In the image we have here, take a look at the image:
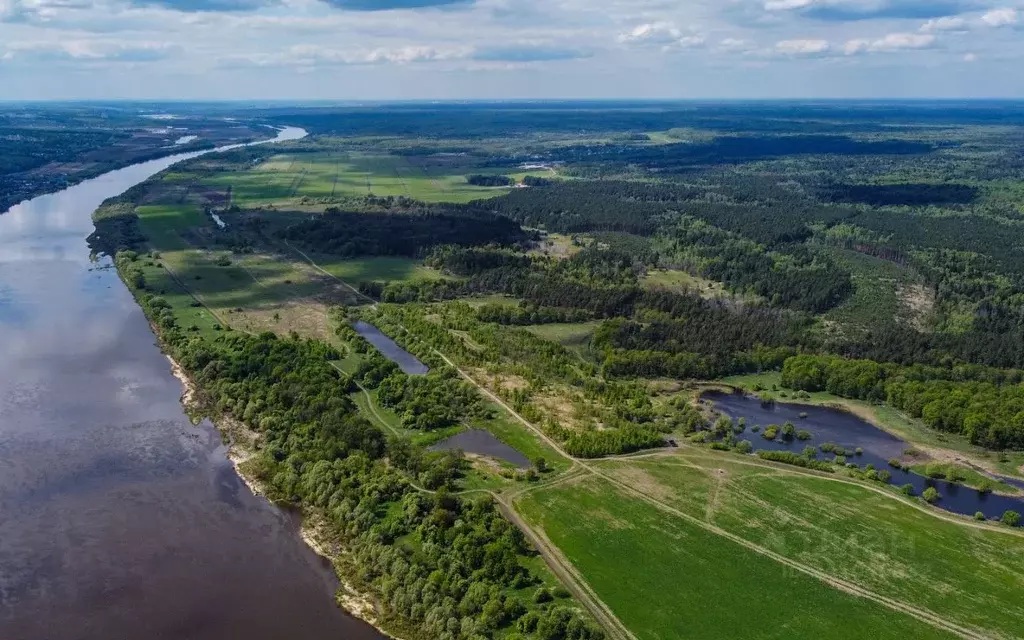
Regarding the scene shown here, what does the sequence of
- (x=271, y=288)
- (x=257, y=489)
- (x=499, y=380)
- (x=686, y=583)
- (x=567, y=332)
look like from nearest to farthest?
(x=686, y=583), (x=257, y=489), (x=499, y=380), (x=567, y=332), (x=271, y=288)

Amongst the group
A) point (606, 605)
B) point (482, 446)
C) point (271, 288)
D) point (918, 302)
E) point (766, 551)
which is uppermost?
point (271, 288)

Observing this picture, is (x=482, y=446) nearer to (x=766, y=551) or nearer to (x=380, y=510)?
(x=380, y=510)

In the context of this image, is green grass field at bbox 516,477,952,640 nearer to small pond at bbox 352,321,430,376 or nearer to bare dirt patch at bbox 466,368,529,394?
bare dirt patch at bbox 466,368,529,394

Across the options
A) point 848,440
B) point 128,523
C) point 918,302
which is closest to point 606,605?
point 128,523

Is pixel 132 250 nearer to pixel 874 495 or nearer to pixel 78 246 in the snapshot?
pixel 78 246

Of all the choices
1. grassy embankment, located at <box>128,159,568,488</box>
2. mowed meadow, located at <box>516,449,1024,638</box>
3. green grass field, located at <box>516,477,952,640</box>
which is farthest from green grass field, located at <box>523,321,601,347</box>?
green grass field, located at <box>516,477,952,640</box>

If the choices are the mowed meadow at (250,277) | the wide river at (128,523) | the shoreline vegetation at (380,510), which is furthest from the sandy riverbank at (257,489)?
the mowed meadow at (250,277)
